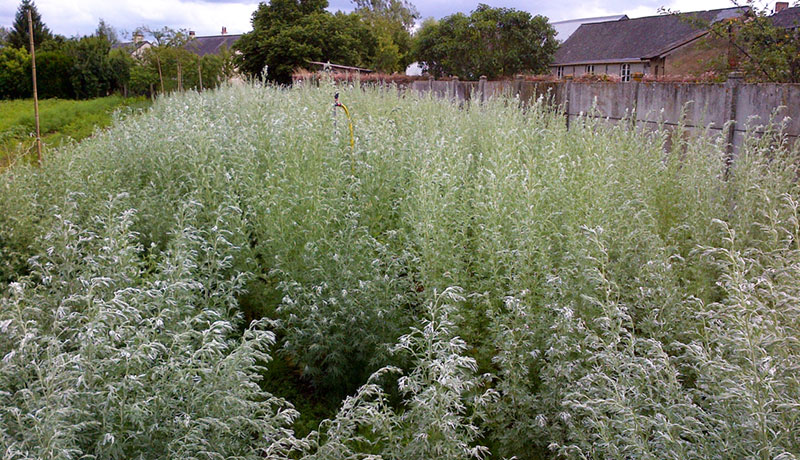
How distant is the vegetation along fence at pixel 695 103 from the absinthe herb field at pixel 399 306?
1.16 m

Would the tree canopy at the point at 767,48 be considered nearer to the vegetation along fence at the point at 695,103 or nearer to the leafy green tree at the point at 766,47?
the leafy green tree at the point at 766,47

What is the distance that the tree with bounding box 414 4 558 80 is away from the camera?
34.4m

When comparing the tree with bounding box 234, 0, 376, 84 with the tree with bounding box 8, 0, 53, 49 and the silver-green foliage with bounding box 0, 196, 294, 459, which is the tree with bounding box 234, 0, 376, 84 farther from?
the silver-green foliage with bounding box 0, 196, 294, 459

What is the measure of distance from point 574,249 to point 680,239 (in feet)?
4.61

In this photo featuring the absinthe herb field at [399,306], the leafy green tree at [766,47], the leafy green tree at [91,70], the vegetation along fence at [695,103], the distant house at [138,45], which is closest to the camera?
the absinthe herb field at [399,306]

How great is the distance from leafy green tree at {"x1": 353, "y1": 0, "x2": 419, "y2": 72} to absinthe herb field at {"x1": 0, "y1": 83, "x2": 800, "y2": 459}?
120 ft

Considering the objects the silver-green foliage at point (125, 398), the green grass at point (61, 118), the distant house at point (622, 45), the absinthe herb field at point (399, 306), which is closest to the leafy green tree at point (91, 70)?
the green grass at point (61, 118)

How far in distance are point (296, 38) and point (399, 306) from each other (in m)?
33.4

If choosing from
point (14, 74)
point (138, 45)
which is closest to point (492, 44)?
point (138, 45)

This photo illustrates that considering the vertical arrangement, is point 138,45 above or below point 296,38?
below

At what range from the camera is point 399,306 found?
3867 mm

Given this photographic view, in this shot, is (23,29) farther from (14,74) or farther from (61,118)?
(61,118)

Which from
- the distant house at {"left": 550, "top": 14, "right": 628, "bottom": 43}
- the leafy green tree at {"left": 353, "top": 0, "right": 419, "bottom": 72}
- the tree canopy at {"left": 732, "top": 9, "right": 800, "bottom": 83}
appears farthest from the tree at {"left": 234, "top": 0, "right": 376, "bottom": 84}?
the tree canopy at {"left": 732, "top": 9, "right": 800, "bottom": 83}

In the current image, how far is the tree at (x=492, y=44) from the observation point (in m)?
34.4
